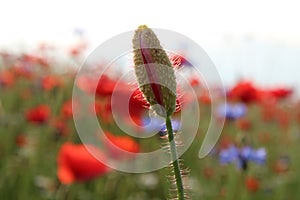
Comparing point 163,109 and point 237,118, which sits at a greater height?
point 237,118

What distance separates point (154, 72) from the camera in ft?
1.65

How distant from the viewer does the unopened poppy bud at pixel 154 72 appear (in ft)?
1.63

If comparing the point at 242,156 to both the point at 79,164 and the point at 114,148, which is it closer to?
the point at 114,148

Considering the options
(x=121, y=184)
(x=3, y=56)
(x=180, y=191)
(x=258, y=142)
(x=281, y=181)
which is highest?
(x=3, y=56)

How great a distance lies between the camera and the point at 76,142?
3.21 metres

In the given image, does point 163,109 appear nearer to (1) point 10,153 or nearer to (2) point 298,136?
(1) point 10,153

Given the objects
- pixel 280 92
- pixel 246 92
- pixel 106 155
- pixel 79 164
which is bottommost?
pixel 79 164

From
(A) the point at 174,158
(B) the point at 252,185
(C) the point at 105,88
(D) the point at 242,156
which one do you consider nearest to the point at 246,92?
(B) the point at 252,185

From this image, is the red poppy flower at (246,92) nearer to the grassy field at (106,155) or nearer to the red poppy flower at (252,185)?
the grassy field at (106,155)

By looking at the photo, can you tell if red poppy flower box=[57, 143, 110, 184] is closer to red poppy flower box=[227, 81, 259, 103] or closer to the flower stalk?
the flower stalk

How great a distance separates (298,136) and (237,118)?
4.87 feet

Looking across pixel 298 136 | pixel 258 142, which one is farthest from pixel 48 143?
pixel 298 136

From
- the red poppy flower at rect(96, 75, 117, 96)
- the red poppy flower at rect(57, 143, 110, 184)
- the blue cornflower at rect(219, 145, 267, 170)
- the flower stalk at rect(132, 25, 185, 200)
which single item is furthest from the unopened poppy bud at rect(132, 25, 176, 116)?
the red poppy flower at rect(96, 75, 117, 96)

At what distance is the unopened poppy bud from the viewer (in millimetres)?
498
